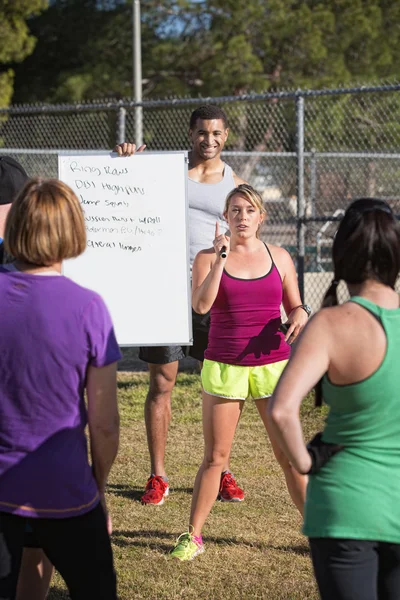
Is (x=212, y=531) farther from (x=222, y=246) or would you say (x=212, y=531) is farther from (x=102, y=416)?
(x=102, y=416)

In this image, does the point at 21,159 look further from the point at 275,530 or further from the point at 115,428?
the point at 115,428

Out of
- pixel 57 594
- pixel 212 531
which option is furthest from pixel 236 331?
pixel 57 594

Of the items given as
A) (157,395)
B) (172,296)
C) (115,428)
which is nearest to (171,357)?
(157,395)

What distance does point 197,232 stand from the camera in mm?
5402

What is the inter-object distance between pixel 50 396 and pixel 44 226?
460mm

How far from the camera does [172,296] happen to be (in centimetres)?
495

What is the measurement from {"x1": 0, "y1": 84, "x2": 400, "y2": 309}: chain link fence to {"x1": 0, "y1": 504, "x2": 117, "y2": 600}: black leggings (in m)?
5.85

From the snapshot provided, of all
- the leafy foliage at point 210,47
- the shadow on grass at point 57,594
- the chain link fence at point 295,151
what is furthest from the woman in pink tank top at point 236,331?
the leafy foliage at point 210,47

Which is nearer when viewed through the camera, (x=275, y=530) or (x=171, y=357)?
(x=275, y=530)

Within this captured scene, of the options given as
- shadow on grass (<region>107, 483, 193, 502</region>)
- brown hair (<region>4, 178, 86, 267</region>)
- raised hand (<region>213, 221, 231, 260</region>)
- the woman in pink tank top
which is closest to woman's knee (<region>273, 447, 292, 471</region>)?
the woman in pink tank top

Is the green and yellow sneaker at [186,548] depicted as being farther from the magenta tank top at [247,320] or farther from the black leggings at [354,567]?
the black leggings at [354,567]

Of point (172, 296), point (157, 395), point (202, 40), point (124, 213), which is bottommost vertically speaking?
point (157, 395)

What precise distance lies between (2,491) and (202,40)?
83.7 ft

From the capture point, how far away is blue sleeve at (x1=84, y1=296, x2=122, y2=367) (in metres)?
2.42
